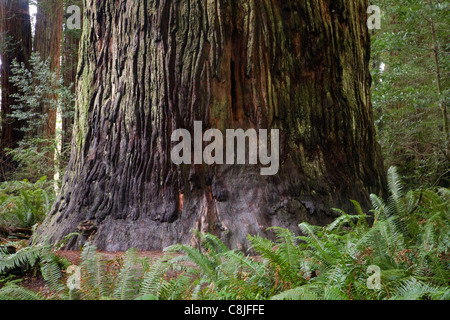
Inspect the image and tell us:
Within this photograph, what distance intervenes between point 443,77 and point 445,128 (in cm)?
257

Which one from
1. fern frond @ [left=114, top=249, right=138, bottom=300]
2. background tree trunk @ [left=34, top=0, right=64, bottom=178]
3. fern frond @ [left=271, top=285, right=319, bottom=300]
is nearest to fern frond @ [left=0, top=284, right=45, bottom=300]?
fern frond @ [left=114, top=249, right=138, bottom=300]

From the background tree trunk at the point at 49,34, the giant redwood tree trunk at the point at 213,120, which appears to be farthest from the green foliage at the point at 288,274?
the background tree trunk at the point at 49,34

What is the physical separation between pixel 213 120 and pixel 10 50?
11074mm

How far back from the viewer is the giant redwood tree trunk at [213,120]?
3320 mm

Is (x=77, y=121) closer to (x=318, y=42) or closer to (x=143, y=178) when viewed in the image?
(x=143, y=178)

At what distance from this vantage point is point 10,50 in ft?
39.1

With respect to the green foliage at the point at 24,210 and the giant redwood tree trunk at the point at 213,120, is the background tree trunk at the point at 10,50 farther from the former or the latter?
the giant redwood tree trunk at the point at 213,120

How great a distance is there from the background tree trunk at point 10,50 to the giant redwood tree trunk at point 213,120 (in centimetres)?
908

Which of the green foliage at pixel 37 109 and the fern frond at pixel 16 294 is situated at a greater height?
the green foliage at pixel 37 109

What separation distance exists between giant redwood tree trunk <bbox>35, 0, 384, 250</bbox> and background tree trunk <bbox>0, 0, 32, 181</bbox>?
358 inches

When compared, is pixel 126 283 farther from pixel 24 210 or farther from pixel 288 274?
pixel 24 210

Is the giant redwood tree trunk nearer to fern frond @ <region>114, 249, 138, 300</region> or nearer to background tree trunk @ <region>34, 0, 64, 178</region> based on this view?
fern frond @ <region>114, 249, 138, 300</region>

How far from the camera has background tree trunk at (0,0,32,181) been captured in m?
11.5
